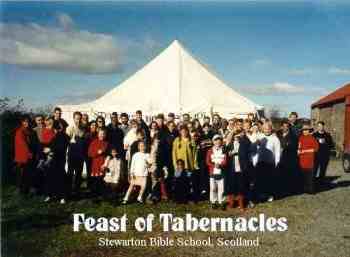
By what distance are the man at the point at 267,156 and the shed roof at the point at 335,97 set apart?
0.63 metres

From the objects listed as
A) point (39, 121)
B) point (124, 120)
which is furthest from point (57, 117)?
point (124, 120)

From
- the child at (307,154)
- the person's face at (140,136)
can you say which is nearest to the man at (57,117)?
the person's face at (140,136)

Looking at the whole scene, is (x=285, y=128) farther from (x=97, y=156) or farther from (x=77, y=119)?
(x=77, y=119)

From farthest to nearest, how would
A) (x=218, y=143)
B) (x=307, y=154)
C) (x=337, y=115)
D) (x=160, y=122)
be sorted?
(x=337, y=115), (x=307, y=154), (x=160, y=122), (x=218, y=143)

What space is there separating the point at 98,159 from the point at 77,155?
259mm

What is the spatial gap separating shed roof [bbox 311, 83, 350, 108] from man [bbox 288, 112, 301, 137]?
259mm

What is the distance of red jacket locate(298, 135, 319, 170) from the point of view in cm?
568

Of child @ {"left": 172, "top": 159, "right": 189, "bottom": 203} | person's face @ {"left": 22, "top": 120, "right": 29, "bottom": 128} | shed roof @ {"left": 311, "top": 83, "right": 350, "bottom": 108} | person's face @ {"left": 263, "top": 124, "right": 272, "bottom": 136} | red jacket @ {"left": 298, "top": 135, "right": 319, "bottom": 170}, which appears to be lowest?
child @ {"left": 172, "top": 159, "right": 189, "bottom": 203}

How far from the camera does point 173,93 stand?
6738 mm

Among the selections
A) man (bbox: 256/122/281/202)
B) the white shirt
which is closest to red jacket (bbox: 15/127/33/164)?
the white shirt

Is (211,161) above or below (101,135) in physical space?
below

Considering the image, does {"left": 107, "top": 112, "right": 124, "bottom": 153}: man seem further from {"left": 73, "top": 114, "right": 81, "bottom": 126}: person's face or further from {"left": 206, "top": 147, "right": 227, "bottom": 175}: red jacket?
{"left": 206, "top": 147, "right": 227, "bottom": 175}: red jacket

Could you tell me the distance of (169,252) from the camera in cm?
446

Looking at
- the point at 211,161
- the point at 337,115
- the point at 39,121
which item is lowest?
the point at 211,161
